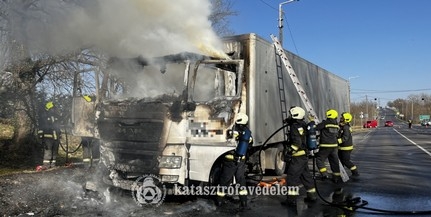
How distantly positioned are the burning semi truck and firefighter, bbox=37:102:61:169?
2.38 m

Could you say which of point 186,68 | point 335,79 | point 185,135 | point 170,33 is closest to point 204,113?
point 185,135

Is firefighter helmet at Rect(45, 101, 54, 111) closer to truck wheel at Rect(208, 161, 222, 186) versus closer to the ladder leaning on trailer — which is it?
truck wheel at Rect(208, 161, 222, 186)

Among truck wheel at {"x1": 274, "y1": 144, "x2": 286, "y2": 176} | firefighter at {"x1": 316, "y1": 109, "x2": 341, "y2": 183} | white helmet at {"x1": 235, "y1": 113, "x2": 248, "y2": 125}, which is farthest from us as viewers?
truck wheel at {"x1": 274, "y1": 144, "x2": 286, "y2": 176}

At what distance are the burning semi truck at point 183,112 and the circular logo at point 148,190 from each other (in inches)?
4.2

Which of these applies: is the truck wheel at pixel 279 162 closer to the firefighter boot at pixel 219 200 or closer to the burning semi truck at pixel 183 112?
the burning semi truck at pixel 183 112

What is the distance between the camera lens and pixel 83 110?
8.18 m

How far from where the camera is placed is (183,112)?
6074mm

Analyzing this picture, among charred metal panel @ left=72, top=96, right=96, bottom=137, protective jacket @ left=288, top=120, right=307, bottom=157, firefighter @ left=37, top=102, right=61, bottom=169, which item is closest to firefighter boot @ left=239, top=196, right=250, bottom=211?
protective jacket @ left=288, top=120, right=307, bottom=157

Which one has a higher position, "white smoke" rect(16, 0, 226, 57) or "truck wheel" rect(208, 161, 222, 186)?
"white smoke" rect(16, 0, 226, 57)

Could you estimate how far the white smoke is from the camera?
6.29 meters

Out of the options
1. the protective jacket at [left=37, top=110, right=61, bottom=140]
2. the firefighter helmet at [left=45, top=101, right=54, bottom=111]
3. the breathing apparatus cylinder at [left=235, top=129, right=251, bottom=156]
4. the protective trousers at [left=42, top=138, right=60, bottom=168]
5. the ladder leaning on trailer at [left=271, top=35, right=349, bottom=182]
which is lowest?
the protective trousers at [left=42, top=138, right=60, bottom=168]

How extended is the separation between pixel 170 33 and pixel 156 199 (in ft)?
8.97

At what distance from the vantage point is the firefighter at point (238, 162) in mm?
6156

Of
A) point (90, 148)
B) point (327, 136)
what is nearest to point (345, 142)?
point (327, 136)
